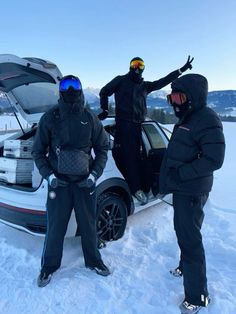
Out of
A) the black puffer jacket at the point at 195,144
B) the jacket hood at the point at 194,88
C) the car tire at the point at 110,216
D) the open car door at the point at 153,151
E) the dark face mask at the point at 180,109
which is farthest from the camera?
the open car door at the point at 153,151

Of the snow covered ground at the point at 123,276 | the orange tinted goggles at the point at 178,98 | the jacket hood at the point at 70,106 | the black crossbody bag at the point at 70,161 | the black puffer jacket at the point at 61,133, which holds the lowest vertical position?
the snow covered ground at the point at 123,276

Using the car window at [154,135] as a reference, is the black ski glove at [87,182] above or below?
below

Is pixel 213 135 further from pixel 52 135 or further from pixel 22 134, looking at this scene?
pixel 22 134

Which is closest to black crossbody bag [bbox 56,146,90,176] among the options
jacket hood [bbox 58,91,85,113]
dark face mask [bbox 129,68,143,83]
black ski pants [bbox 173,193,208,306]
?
jacket hood [bbox 58,91,85,113]

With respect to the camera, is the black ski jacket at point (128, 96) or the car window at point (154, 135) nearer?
the black ski jacket at point (128, 96)

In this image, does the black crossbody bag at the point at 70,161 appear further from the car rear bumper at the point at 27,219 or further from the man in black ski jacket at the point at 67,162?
the car rear bumper at the point at 27,219

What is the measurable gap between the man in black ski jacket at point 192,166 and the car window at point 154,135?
1978mm

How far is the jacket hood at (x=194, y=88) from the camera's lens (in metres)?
2.89

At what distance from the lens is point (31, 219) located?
380cm

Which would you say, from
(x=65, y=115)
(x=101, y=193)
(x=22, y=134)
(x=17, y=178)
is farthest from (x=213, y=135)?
(x=22, y=134)

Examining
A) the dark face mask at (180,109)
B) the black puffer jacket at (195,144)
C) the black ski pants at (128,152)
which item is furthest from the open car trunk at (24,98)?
the black puffer jacket at (195,144)

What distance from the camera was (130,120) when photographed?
14.8ft

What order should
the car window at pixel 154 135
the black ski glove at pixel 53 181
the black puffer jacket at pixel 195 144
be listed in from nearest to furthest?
the black puffer jacket at pixel 195 144 < the black ski glove at pixel 53 181 < the car window at pixel 154 135

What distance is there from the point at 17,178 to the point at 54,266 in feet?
3.97
